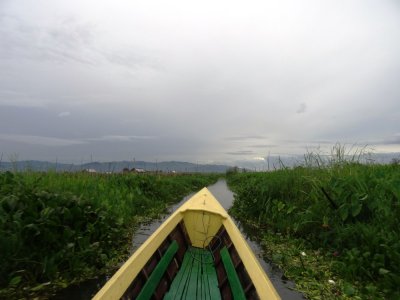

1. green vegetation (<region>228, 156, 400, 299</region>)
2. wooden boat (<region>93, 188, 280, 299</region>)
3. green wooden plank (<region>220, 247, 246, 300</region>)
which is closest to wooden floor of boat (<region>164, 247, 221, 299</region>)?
wooden boat (<region>93, 188, 280, 299</region>)

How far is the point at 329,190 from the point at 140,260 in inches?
173

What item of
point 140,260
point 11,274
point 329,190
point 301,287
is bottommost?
point 301,287

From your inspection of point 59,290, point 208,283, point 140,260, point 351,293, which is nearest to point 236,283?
point 208,283

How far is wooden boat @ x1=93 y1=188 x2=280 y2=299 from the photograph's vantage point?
3201mm

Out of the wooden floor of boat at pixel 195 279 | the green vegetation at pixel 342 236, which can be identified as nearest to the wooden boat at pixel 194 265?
the wooden floor of boat at pixel 195 279

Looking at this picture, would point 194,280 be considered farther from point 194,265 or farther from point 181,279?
point 194,265

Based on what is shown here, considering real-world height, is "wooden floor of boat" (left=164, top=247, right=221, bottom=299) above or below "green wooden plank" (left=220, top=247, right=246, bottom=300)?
below

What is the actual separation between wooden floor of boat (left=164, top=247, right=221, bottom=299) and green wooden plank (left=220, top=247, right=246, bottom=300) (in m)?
0.25

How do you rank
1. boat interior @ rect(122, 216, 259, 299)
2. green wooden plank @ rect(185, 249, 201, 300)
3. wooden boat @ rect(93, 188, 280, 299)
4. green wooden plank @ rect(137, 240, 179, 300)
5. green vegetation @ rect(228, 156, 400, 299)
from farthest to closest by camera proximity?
1. green vegetation @ rect(228, 156, 400, 299)
2. green wooden plank @ rect(185, 249, 201, 300)
3. boat interior @ rect(122, 216, 259, 299)
4. green wooden plank @ rect(137, 240, 179, 300)
5. wooden boat @ rect(93, 188, 280, 299)

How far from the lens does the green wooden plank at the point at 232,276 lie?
141 inches

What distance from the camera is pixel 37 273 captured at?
4.20 meters

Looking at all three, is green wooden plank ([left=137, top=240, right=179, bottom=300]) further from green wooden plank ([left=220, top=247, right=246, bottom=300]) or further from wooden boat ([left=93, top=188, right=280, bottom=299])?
green wooden plank ([left=220, top=247, right=246, bottom=300])

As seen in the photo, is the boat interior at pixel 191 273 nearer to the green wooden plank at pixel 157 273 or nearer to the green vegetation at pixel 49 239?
the green wooden plank at pixel 157 273

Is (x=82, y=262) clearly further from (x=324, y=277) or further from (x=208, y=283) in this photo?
(x=324, y=277)
